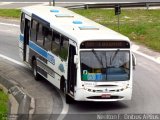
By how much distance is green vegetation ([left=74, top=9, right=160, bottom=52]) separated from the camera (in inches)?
1457

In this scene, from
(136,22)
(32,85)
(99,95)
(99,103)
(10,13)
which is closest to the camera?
(99,95)

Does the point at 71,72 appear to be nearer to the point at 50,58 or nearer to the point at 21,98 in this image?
the point at 21,98

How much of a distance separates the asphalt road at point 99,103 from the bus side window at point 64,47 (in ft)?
5.58

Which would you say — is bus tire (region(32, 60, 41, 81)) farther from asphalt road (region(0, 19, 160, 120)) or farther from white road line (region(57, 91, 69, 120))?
white road line (region(57, 91, 69, 120))

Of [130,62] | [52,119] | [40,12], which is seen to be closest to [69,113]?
[52,119]

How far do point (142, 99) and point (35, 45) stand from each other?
591cm

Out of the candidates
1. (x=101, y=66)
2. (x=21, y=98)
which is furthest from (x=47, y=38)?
(x=101, y=66)

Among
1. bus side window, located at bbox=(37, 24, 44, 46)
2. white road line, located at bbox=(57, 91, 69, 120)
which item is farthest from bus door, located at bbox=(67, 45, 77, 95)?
bus side window, located at bbox=(37, 24, 44, 46)

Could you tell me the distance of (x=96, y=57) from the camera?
891 inches

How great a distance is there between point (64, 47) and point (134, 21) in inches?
744

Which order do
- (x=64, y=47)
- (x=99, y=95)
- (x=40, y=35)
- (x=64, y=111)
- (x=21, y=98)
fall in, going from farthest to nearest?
(x=40, y=35) < (x=64, y=47) < (x=21, y=98) < (x=64, y=111) < (x=99, y=95)

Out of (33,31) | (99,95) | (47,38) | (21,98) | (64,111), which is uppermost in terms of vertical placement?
(47,38)

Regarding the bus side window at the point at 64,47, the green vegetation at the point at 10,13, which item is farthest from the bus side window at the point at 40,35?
the green vegetation at the point at 10,13

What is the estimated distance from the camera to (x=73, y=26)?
81.7ft
